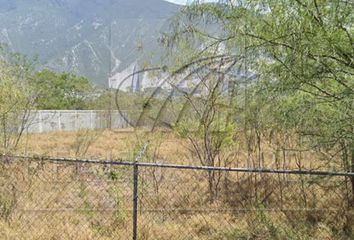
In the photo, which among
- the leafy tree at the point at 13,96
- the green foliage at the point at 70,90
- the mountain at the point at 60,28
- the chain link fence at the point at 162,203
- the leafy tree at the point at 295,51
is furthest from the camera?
the mountain at the point at 60,28

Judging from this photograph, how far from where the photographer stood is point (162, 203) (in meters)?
5.43

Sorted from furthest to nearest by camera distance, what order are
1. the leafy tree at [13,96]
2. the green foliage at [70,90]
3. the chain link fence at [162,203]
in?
the green foliage at [70,90] < the leafy tree at [13,96] < the chain link fence at [162,203]

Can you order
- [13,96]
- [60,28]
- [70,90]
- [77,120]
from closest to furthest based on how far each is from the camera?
[13,96] → [77,120] → [70,90] → [60,28]

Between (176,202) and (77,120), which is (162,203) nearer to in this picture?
(176,202)

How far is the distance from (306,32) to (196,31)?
1384mm

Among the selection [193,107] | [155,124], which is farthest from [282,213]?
[155,124]

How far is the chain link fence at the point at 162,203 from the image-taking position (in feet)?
13.1

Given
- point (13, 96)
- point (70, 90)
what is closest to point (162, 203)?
point (13, 96)

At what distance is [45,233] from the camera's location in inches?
148

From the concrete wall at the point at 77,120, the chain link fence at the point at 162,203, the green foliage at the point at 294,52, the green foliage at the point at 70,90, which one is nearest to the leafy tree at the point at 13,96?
the chain link fence at the point at 162,203

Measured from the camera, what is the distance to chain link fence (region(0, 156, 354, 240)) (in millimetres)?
3988

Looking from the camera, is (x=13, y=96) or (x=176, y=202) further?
(x=13, y=96)

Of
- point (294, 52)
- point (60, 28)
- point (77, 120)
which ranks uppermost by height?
point (60, 28)

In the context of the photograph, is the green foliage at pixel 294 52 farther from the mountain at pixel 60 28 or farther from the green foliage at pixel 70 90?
the mountain at pixel 60 28
